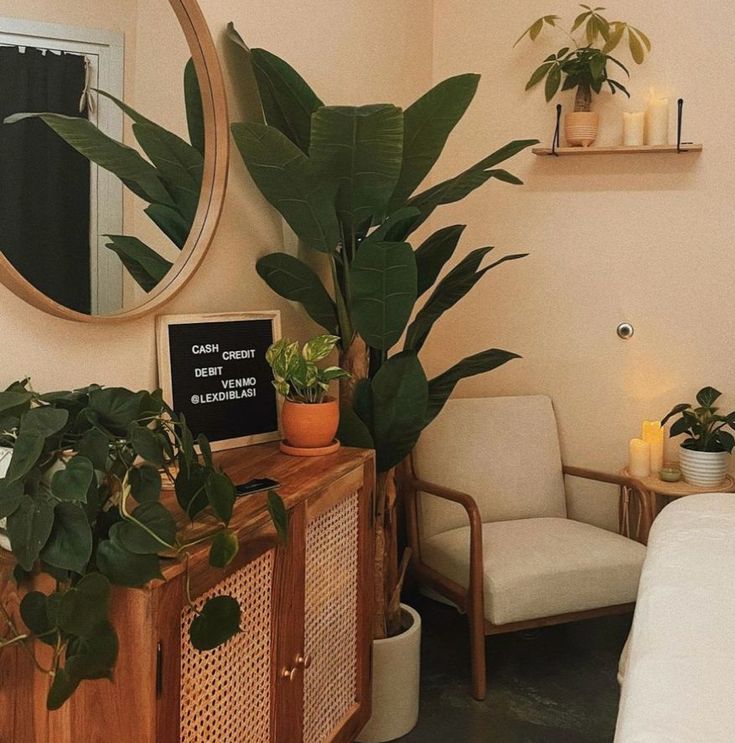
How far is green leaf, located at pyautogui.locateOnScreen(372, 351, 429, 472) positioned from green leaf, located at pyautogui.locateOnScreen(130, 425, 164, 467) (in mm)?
951

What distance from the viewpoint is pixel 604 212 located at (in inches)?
127

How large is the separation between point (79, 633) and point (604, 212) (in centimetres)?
255

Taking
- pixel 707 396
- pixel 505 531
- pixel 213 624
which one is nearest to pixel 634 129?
pixel 707 396

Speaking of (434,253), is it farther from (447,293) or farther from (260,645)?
(260,645)

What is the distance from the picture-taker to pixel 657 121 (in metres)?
3.04

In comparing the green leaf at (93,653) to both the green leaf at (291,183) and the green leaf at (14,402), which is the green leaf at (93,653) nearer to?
the green leaf at (14,402)

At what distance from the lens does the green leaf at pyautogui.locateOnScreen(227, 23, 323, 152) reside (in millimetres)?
2143

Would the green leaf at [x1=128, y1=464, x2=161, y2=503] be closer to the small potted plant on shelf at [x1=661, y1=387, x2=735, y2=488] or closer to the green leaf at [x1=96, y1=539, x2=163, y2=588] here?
the green leaf at [x1=96, y1=539, x2=163, y2=588]

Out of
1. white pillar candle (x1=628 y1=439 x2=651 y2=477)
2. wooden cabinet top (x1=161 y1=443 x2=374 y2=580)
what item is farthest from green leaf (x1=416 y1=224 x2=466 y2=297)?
white pillar candle (x1=628 y1=439 x2=651 y2=477)

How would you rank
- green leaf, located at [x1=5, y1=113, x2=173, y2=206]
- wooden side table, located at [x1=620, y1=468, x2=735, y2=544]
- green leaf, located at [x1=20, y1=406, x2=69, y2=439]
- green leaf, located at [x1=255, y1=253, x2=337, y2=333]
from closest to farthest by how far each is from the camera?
1. green leaf, located at [x1=20, y1=406, x2=69, y2=439]
2. green leaf, located at [x1=5, y1=113, x2=173, y2=206]
3. green leaf, located at [x1=255, y1=253, x2=337, y2=333]
4. wooden side table, located at [x1=620, y1=468, x2=735, y2=544]

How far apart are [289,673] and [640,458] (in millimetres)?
1704

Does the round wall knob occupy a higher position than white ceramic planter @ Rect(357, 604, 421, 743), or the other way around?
the round wall knob

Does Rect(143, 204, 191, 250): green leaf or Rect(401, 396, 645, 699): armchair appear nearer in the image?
Rect(143, 204, 191, 250): green leaf

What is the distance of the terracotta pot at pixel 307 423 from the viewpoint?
2076 millimetres
